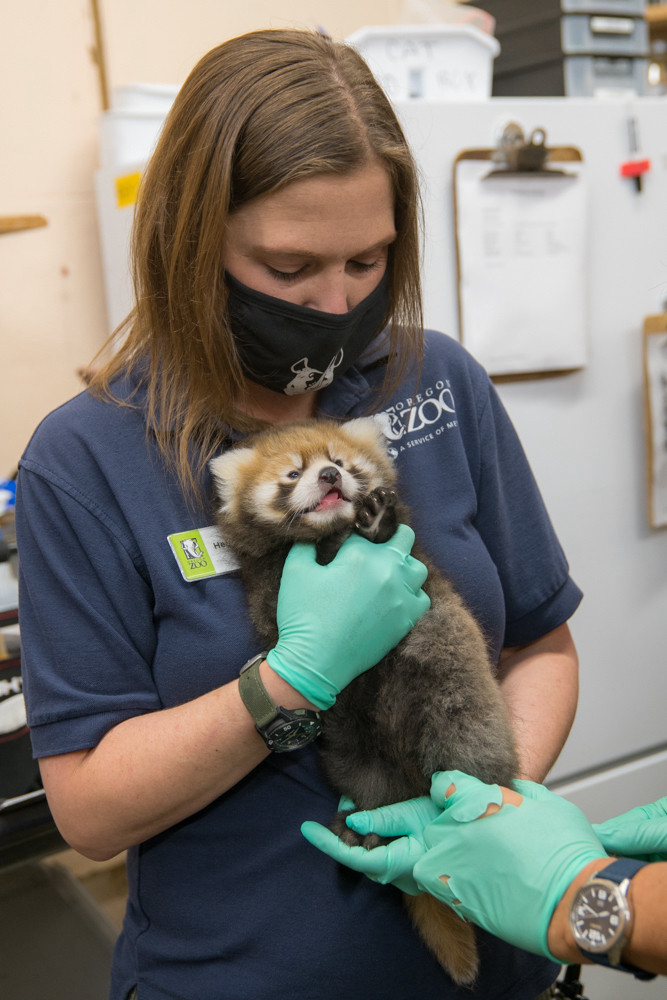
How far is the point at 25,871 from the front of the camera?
2010 mm

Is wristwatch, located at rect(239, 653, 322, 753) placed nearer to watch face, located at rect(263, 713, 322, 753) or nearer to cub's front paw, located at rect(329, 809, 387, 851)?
watch face, located at rect(263, 713, 322, 753)

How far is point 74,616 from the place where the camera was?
107 cm

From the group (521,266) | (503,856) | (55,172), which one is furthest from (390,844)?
(55,172)

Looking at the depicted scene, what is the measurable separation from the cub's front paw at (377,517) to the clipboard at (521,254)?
0.96m

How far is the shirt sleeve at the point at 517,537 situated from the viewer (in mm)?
1406

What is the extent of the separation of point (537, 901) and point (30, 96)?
9.16 ft

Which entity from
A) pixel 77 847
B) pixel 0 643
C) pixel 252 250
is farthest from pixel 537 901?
pixel 0 643

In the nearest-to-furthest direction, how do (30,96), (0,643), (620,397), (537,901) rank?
(537,901)
(0,643)
(620,397)
(30,96)

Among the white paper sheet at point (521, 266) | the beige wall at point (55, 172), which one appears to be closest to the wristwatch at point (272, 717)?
the white paper sheet at point (521, 266)

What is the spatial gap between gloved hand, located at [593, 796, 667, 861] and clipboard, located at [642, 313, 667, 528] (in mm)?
1379

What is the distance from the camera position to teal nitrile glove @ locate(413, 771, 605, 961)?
97 centimetres

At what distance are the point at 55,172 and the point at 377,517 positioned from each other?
2.13 metres

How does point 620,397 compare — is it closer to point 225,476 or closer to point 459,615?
point 459,615

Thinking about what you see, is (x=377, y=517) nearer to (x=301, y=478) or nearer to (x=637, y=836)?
(x=301, y=478)
